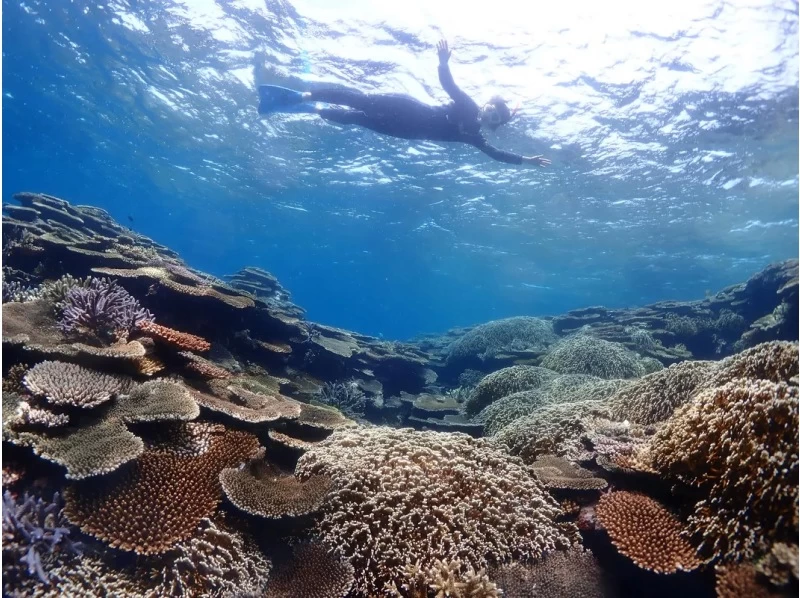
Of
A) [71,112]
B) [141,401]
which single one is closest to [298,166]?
[71,112]

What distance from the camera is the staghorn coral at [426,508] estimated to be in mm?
3727

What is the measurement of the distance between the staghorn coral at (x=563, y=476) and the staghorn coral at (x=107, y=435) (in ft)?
12.5

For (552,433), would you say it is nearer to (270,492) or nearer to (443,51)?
(270,492)

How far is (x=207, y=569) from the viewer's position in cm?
353

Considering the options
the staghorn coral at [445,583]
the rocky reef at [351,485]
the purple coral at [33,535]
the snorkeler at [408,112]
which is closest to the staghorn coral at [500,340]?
the snorkeler at [408,112]

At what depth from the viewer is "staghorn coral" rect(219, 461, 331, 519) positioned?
3.86 meters

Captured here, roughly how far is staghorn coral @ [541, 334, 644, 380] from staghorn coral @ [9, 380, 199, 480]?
33.8 ft

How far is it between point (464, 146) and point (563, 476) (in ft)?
71.2

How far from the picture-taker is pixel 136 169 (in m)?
42.6

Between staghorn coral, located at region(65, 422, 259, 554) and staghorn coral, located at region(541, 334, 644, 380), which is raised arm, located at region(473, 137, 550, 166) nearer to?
staghorn coral, located at region(541, 334, 644, 380)

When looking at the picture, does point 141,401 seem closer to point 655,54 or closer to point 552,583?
point 552,583

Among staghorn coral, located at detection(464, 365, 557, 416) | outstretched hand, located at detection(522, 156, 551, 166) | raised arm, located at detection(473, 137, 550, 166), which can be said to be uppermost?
raised arm, located at detection(473, 137, 550, 166)

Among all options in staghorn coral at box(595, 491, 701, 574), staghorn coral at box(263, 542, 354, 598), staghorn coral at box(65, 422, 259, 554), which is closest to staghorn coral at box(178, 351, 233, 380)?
staghorn coral at box(65, 422, 259, 554)

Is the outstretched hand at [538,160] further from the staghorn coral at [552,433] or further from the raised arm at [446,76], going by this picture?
the staghorn coral at [552,433]
